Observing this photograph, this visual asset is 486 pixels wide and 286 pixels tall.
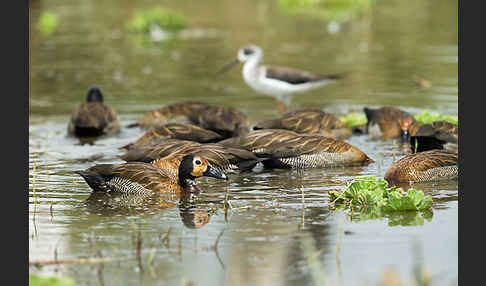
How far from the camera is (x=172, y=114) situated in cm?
1587

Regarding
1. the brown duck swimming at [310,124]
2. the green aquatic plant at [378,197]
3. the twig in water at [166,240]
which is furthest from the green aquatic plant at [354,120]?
the twig in water at [166,240]

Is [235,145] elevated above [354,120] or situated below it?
below

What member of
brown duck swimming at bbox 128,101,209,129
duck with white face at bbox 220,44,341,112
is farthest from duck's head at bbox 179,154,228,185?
duck with white face at bbox 220,44,341,112

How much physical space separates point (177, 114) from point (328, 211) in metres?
6.62

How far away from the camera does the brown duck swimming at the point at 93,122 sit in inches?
600

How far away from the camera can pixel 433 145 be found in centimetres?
1334

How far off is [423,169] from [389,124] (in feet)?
11.7

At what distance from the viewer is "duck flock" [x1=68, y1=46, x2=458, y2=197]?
10.7m

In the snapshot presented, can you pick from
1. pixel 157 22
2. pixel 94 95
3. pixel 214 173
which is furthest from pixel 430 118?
pixel 157 22

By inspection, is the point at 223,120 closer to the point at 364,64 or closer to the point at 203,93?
the point at 203,93

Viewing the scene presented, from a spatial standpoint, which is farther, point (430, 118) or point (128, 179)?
point (430, 118)

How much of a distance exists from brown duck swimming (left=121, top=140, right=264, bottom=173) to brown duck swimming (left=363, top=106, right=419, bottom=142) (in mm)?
3146

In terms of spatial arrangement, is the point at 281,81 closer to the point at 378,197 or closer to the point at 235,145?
the point at 235,145

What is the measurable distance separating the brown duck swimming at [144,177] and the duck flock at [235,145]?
12 millimetres
